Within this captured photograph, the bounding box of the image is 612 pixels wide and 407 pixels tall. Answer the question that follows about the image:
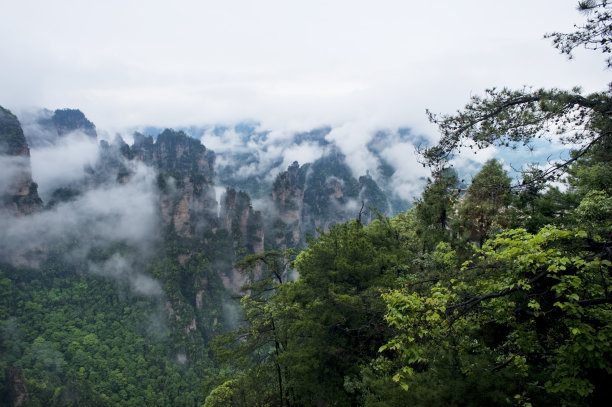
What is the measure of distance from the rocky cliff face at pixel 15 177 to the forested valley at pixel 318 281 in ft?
1.19

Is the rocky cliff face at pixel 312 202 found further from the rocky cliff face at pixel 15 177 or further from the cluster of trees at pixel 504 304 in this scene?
the cluster of trees at pixel 504 304

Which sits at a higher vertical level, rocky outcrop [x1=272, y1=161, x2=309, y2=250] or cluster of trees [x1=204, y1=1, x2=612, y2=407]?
cluster of trees [x1=204, y1=1, x2=612, y2=407]

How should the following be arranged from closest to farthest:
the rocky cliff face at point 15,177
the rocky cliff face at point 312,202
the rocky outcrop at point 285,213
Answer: the rocky cliff face at point 15,177, the rocky outcrop at point 285,213, the rocky cliff face at point 312,202

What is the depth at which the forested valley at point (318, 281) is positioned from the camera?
5523mm

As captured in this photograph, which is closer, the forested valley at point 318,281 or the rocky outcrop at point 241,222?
the forested valley at point 318,281

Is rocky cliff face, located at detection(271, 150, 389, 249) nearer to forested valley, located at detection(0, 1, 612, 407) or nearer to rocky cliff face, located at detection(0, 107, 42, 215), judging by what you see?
forested valley, located at detection(0, 1, 612, 407)

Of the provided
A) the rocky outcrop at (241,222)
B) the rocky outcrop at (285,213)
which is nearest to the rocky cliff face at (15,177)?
the rocky outcrop at (241,222)

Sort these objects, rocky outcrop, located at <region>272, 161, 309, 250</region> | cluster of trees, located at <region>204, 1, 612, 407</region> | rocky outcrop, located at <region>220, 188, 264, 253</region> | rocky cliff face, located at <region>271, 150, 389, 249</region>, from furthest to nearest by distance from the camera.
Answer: rocky cliff face, located at <region>271, 150, 389, 249</region> → rocky outcrop, located at <region>272, 161, 309, 250</region> → rocky outcrop, located at <region>220, 188, 264, 253</region> → cluster of trees, located at <region>204, 1, 612, 407</region>

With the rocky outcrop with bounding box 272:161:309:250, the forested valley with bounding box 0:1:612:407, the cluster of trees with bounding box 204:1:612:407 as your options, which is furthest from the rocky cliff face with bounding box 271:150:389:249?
the cluster of trees with bounding box 204:1:612:407

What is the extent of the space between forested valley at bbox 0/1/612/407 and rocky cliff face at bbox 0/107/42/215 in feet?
1.19

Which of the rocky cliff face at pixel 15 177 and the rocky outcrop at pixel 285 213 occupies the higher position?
the rocky cliff face at pixel 15 177

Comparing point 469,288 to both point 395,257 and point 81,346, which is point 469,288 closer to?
point 395,257

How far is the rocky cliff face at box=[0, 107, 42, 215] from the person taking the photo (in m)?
74.2

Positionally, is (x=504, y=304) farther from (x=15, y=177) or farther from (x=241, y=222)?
(x=15, y=177)
